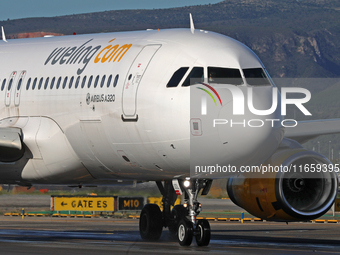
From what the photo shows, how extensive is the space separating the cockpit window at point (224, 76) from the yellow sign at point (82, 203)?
935 inches

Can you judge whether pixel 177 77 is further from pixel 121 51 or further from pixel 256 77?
pixel 121 51

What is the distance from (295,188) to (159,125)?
14.8 feet

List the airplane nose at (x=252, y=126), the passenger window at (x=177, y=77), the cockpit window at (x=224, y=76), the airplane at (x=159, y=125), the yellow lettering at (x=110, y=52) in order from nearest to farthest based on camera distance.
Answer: the airplane nose at (x=252, y=126) < the airplane at (x=159, y=125) < the cockpit window at (x=224, y=76) < the passenger window at (x=177, y=77) < the yellow lettering at (x=110, y=52)

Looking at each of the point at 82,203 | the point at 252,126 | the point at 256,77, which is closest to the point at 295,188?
the point at 256,77

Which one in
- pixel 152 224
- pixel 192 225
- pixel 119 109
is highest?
pixel 119 109

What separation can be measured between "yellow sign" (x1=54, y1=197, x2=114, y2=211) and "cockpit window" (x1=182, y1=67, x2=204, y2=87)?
23.7m

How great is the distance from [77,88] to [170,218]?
4.85 metres

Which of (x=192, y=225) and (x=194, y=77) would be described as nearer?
(x=194, y=77)

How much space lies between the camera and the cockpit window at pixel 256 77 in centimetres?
1652

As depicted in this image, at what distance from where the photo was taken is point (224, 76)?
1650cm

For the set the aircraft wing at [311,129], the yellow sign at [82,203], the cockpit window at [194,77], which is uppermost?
the cockpit window at [194,77]

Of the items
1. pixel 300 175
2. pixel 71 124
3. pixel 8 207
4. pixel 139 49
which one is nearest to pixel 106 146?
pixel 71 124

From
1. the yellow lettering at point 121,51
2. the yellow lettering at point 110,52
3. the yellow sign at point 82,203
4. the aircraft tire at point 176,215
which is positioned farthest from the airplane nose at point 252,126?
the yellow sign at point 82,203

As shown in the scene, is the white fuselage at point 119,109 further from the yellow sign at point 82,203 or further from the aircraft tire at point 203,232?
the yellow sign at point 82,203
